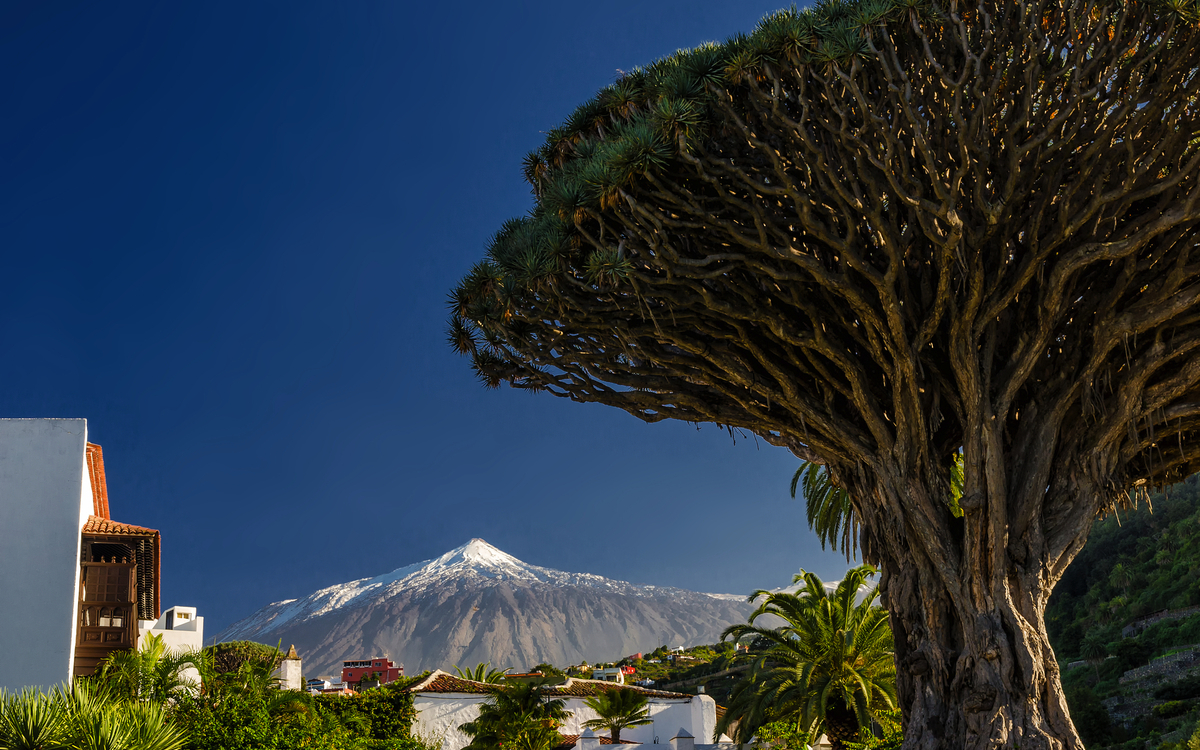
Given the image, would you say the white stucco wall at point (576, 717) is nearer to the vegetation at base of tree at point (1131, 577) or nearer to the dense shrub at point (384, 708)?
the dense shrub at point (384, 708)

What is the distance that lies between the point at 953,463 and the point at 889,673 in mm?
9560

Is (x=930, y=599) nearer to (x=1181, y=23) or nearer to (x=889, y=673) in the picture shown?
(x=1181, y=23)

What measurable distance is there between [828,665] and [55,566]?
18.3m

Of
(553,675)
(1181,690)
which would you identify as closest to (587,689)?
(553,675)

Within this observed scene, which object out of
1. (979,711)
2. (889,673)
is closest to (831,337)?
(979,711)

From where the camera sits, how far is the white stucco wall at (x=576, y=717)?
30.3m

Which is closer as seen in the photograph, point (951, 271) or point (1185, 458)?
point (951, 271)

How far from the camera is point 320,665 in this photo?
626 ft

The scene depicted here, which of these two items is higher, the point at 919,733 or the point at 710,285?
the point at 710,285

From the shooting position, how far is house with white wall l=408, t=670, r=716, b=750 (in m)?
30.3

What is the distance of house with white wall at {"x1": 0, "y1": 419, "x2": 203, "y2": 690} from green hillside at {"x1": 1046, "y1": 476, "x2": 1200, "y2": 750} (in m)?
28.4

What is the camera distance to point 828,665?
19984 mm

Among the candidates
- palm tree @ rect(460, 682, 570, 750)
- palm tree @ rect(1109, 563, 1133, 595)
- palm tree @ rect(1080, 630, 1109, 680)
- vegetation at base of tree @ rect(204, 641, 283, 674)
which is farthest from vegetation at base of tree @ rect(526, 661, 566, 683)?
palm tree @ rect(1109, 563, 1133, 595)

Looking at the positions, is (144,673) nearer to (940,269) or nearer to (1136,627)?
(940,269)
